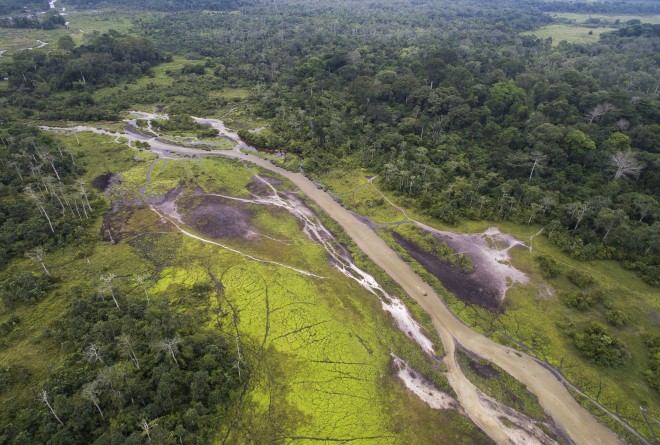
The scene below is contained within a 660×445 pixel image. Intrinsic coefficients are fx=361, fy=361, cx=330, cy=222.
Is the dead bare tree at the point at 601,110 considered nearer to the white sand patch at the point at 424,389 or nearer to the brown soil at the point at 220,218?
the white sand patch at the point at 424,389

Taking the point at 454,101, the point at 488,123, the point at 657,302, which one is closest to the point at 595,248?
the point at 657,302

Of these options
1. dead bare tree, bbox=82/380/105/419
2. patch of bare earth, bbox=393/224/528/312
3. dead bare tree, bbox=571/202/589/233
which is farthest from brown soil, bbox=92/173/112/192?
dead bare tree, bbox=571/202/589/233

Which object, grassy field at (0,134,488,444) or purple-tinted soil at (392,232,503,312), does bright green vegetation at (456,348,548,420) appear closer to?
grassy field at (0,134,488,444)

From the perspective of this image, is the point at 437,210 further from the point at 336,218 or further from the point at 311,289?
the point at 311,289

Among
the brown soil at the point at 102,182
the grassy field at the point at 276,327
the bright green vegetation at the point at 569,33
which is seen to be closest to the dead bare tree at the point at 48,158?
the brown soil at the point at 102,182

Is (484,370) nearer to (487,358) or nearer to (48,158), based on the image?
(487,358)

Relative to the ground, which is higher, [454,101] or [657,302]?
[454,101]
